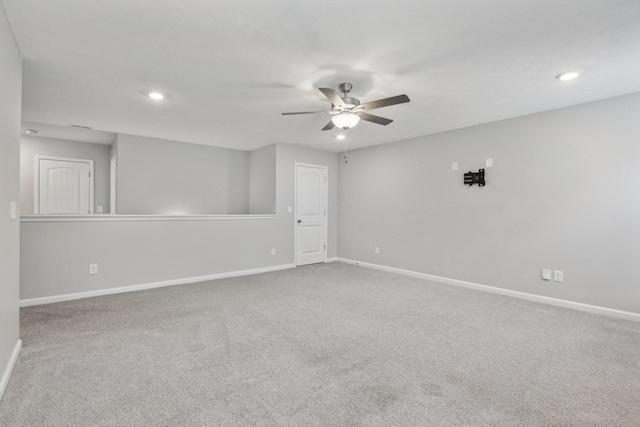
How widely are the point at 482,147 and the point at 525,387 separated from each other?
3250 millimetres

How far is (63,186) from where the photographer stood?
5.58 m

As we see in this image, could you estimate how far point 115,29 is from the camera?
2117 millimetres

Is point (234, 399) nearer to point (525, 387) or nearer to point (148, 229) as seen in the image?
point (525, 387)

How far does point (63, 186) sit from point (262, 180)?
11.6ft

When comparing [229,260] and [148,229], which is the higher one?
[148,229]

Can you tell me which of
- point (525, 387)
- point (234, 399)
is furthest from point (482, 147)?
point (234, 399)

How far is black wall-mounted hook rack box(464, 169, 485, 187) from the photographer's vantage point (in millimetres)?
4328

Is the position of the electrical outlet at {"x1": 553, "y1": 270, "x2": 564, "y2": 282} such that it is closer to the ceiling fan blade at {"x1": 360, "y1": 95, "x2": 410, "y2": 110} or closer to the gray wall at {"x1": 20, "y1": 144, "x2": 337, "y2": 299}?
the ceiling fan blade at {"x1": 360, "y1": 95, "x2": 410, "y2": 110}

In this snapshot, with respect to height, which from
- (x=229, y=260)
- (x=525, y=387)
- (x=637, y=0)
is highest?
(x=637, y=0)

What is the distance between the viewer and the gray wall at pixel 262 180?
19.0 feet

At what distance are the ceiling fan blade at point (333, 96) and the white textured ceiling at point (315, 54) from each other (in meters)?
0.25

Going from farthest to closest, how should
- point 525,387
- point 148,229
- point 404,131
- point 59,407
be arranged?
point 404,131
point 148,229
point 525,387
point 59,407

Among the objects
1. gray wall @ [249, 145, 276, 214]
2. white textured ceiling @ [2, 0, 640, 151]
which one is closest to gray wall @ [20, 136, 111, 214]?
white textured ceiling @ [2, 0, 640, 151]

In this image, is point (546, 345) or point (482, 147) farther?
point (482, 147)
